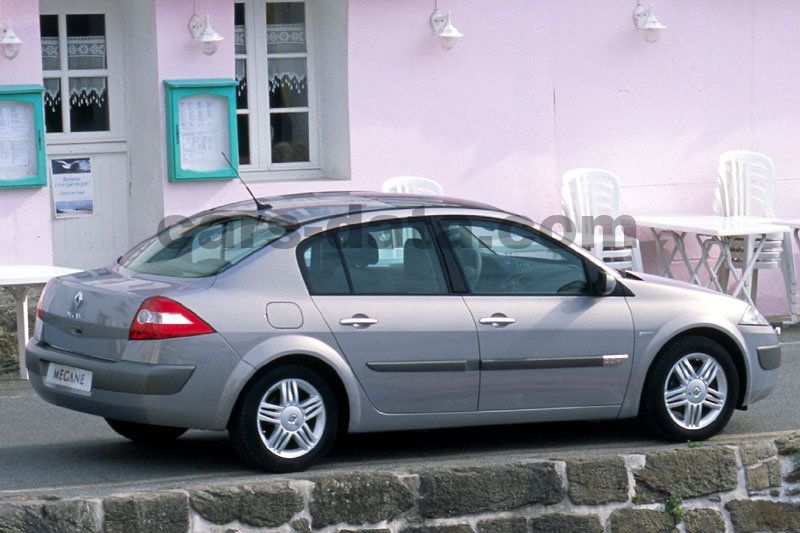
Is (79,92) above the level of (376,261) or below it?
above

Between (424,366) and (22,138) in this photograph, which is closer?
(424,366)

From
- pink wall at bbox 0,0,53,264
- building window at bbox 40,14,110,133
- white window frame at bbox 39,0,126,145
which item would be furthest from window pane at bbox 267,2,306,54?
pink wall at bbox 0,0,53,264

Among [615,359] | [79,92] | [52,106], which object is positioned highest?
[79,92]

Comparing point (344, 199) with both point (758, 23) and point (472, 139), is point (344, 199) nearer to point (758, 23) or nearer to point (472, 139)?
point (472, 139)

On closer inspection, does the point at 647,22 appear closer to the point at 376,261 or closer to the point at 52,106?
the point at 52,106

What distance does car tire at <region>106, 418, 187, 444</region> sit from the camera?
30.1 feet

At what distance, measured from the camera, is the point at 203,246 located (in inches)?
341

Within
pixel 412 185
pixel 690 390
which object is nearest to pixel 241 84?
pixel 412 185

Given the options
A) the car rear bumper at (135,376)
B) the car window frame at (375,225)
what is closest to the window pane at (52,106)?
the car window frame at (375,225)

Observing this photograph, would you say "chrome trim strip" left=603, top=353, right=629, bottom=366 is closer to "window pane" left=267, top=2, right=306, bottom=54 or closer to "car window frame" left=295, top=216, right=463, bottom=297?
"car window frame" left=295, top=216, right=463, bottom=297

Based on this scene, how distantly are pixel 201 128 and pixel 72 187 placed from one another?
1.25 meters

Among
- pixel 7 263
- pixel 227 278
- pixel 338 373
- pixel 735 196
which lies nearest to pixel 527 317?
pixel 338 373

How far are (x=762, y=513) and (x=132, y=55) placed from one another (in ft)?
24.7

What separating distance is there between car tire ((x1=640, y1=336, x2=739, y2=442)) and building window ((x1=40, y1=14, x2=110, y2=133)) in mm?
6453
